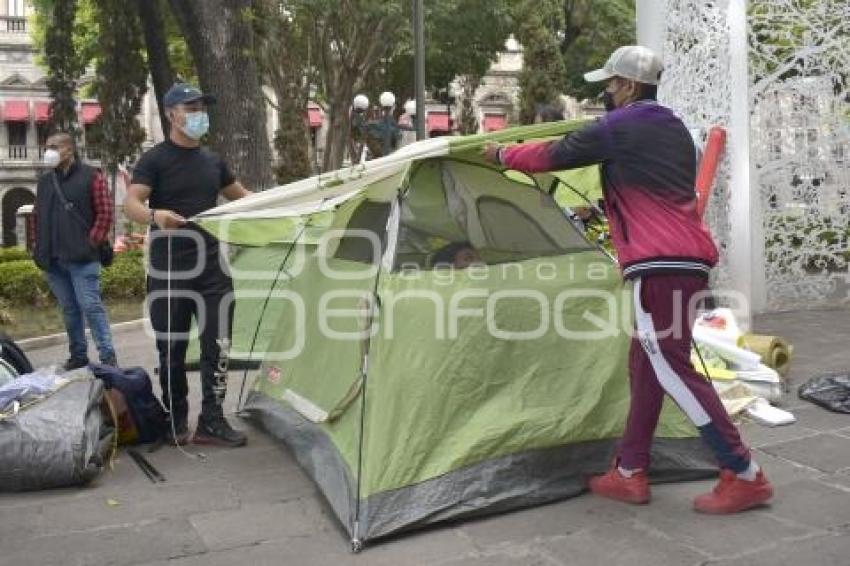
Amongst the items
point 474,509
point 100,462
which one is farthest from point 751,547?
point 100,462

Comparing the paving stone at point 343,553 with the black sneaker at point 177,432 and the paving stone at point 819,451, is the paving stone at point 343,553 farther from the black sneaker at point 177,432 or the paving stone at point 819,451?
the paving stone at point 819,451

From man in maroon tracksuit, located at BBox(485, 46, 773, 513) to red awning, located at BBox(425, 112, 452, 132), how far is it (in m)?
35.1

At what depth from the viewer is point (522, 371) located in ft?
14.3

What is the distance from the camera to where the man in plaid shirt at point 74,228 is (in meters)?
7.17

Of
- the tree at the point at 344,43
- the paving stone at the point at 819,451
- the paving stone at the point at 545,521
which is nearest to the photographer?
the paving stone at the point at 545,521

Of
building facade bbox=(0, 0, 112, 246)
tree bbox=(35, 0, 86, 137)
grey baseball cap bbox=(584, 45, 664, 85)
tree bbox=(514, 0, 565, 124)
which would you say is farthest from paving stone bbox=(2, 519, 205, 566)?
building facade bbox=(0, 0, 112, 246)

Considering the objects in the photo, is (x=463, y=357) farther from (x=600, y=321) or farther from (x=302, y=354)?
(x=302, y=354)

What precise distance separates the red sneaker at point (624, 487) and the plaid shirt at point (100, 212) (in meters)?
4.52

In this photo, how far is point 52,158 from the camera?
714 centimetres

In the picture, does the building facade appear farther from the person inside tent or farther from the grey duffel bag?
the person inside tent

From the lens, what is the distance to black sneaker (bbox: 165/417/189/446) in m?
5.39

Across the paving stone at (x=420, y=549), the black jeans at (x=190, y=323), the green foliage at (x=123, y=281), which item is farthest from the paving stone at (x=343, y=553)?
the green foliage at (x=123, y=281)

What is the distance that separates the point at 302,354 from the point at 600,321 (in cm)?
165

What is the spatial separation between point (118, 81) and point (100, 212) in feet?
34.7
